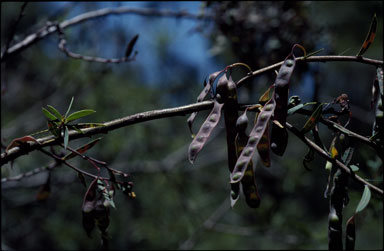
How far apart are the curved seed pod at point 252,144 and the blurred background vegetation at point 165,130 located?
712mm

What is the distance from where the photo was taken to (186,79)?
3.50 metres

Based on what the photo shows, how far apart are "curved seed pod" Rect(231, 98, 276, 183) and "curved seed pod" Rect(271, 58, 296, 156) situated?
15 mm

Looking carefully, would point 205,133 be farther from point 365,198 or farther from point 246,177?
point 365,198

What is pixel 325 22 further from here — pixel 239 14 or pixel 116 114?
pixel 116 114

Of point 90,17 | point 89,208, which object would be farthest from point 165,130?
point 89,208

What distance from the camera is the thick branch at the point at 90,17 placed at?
1130 mm

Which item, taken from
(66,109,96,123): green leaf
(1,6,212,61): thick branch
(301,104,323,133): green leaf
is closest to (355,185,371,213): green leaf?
(301,104,323,133): green leaf

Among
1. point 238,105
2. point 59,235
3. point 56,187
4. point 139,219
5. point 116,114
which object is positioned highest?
point 238,105

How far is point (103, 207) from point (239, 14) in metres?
1.14

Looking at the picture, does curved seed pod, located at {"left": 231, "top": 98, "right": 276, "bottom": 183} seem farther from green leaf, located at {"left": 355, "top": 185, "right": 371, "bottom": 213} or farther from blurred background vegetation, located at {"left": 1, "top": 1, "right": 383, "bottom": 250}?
blurred background vegetation, located at {"left": 1, "top": 1, "right": 383, "bottom": 250}

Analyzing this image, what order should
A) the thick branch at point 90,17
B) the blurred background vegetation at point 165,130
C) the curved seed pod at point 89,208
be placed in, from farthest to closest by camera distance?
the blurred background vegetation at point 165,130 → the thick branch at point 90,17 → the curved seed pod at point 89,208

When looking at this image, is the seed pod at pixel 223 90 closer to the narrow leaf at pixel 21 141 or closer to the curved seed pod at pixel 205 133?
the curved seed pod at pixel 205 133

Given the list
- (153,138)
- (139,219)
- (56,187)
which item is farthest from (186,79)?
(56,187)

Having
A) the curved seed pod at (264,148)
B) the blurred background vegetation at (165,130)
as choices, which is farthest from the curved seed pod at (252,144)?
the blurred background vegetation at (165,130)
